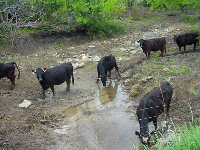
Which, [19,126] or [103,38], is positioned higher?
[103,38]

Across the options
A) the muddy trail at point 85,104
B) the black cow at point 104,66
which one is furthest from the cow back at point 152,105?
the black cow at point 104,66

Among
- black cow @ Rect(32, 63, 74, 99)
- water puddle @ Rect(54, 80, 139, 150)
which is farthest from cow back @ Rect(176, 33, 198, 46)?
black cow @ Rect(32, 63, 74, 99)

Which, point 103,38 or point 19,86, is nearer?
point 19,86

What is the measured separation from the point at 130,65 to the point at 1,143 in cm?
920

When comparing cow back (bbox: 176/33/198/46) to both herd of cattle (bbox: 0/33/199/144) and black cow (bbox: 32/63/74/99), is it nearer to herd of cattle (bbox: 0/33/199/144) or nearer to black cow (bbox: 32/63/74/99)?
herd of cattle (bbox: 0/33/199/144)

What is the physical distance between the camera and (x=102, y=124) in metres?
7.74

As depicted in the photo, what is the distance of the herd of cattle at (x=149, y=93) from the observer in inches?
257

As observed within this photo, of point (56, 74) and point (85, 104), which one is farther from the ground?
point (56, 74)

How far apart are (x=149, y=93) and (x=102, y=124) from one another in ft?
6.61

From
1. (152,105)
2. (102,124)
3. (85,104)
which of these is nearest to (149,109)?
(152,105)

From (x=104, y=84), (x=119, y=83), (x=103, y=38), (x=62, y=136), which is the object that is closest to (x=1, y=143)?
(x=62, y=136)

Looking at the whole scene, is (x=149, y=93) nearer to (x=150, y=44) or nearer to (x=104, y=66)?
(x=104, y=66)

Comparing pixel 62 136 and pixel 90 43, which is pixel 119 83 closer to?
pixel 62 136

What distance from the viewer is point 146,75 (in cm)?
1125
